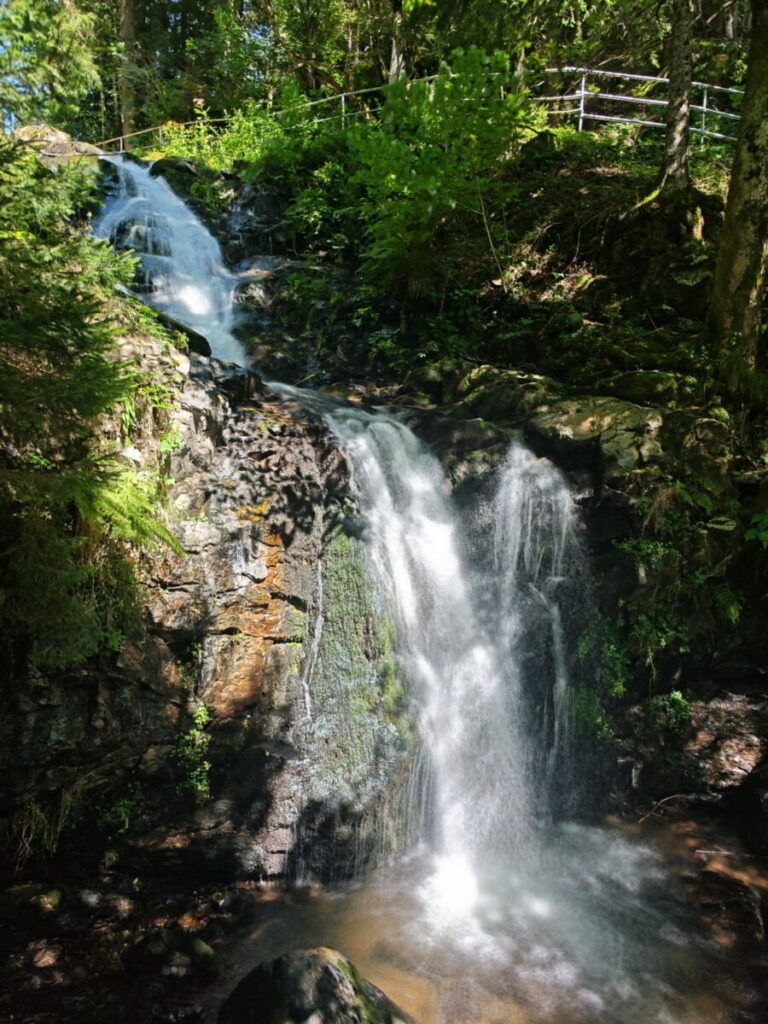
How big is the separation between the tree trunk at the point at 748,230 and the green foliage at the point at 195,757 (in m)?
7.38

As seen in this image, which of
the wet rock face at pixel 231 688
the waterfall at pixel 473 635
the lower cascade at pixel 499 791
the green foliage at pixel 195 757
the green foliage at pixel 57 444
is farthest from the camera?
the waterfall at pixel 473 635

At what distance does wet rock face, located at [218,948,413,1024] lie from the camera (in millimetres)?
3430

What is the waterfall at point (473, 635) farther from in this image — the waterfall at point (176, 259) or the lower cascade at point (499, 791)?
the waterfall at point (176, 259)

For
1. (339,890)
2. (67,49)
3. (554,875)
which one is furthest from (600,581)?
(67,49)

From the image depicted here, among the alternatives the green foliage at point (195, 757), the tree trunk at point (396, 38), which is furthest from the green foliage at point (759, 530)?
the tree trunk at point (396, 38)

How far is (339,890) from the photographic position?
5191 millimetres

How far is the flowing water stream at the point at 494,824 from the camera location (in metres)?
4.39

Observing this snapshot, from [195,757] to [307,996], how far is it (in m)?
2.18

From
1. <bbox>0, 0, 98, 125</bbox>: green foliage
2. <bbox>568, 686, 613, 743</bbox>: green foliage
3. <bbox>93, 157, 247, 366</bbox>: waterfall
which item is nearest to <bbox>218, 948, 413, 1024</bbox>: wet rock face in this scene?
<bbox>568, 686, 613, 743</bbox>: green foliage

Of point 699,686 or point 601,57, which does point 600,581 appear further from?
point 601,57

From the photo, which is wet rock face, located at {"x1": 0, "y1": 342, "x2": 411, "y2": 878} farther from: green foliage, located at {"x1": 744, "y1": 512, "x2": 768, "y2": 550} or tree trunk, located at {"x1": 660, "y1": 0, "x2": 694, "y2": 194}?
tree trunk, located at {"x1": 660, "y1": 0, "x2": 694, "y2": 194}

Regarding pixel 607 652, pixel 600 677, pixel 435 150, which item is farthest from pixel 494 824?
pixel 435 150

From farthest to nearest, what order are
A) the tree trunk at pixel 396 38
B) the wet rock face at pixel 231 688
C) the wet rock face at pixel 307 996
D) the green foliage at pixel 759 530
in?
the tree trunk at pixel 396 38 → the green foliage at pixel 759 530 → the wet rock face at pixel 231 688 → the wet rock face at pixel 307 996

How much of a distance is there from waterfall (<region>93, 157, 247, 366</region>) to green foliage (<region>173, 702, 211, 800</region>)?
635 cm
